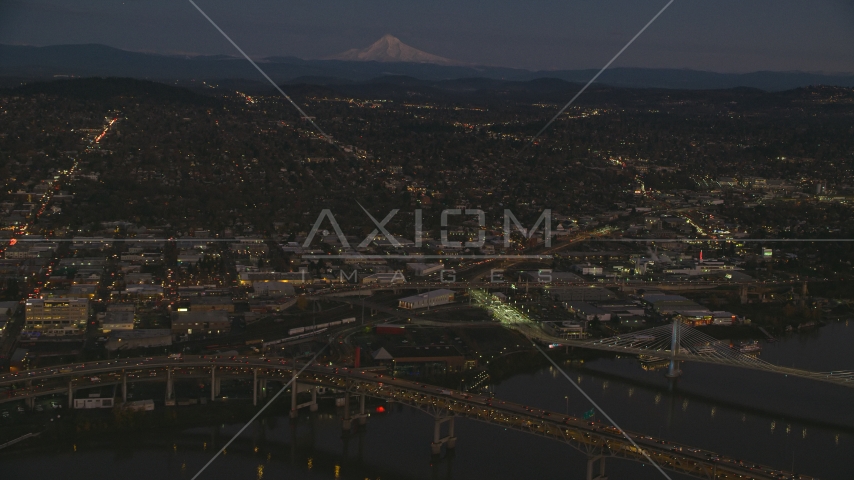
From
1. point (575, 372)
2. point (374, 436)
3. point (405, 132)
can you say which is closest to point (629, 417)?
point (575, 372)

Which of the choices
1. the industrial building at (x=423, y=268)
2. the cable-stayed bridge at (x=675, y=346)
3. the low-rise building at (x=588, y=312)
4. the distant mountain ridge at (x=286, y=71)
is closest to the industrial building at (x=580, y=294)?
the low-rise building at (x=588, y=312)

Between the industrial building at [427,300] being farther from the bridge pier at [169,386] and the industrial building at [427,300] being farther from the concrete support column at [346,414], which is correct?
the bridge pier at [169,386]

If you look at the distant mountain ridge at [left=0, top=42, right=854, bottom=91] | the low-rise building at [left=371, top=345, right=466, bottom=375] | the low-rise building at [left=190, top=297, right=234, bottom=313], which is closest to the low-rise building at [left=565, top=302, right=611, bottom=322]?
the low-rise building at [left=371, top=345, right=466, bottom=375]

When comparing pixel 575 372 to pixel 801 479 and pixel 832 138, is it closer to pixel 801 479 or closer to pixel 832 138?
pixel 801 479

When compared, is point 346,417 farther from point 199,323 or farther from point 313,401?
point 199,323

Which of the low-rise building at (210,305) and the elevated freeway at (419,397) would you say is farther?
the low-rise building at (210,305)

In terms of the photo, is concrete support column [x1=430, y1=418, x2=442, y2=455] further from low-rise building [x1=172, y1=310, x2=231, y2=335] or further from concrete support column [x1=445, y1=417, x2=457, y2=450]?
low-rise building [x1=172, y1=310, x2=231, y2=335]

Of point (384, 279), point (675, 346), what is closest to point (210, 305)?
point (384, 279)
